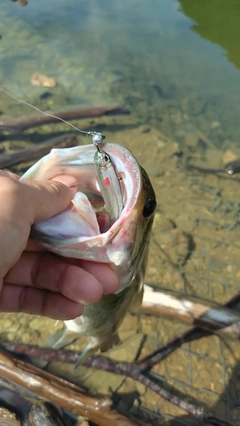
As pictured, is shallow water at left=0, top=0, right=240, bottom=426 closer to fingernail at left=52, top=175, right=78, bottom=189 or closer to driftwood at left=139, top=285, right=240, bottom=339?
driftwood at left=139, top=285, right=240, bottom=339

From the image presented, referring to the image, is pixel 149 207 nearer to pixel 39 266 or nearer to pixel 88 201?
pixel 88 201

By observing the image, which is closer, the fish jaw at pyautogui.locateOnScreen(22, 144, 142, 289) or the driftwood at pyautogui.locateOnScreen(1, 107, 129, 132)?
the fish jaw at pyautogui.locateOnScreen(22, 144, 142, 289)

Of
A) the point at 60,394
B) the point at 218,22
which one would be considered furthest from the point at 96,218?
the point at 218,22

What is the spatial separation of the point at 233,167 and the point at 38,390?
175 inches

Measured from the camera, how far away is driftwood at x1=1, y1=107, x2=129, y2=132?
6.45m

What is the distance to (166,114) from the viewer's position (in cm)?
754

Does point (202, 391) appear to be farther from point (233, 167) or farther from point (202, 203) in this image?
point (233, 167)

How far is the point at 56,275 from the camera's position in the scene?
201 centimetres

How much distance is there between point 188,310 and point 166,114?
15.2 ft

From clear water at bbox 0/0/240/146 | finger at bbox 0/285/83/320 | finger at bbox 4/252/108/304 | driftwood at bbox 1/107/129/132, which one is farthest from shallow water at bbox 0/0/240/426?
finger at bbox 4/252/108/304

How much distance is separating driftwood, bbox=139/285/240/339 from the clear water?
3.82m

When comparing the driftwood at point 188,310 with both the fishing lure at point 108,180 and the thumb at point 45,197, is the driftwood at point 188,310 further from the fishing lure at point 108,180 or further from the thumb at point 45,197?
the thumb at point 45,197

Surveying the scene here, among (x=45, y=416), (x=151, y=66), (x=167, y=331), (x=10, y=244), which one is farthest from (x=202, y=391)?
(x=151, y=66)

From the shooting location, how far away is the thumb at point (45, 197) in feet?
5.56
